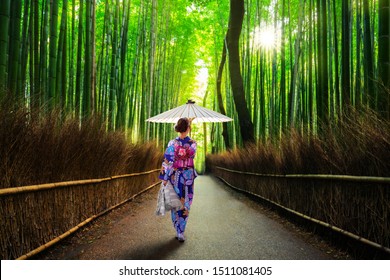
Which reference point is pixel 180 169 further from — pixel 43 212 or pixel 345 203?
pixel 345 203

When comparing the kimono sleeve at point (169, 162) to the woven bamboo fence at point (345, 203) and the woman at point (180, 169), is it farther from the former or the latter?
the woven bamboo fence at point (345, 203)

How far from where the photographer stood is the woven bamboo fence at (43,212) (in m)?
2.65

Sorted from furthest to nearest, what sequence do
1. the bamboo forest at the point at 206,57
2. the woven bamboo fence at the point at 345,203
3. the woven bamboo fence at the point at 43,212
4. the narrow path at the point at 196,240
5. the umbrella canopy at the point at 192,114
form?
1. the umbrella canopy at the point at 192,114
2. the bamboo forest at the point at 206,57
3. the narrow path at the point at 196,240
4. the woven bamboo fence at the point at 345,203
5. the woven bamboo fence at the point at 43,212

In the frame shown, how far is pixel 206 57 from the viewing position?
21953mm

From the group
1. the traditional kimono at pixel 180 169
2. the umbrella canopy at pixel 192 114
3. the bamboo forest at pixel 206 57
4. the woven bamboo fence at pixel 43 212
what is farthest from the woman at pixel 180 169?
the umbrella canopy at pixel 192 114

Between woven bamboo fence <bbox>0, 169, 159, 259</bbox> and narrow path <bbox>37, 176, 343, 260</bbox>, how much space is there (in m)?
0.15

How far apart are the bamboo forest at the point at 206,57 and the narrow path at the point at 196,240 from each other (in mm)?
1203

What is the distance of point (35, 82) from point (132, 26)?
9.33 meters

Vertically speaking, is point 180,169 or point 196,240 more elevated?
point 180,169

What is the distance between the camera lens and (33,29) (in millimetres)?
5613

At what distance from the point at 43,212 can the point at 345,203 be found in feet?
8.37

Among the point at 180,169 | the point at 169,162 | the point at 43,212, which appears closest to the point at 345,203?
the point at 180,169
